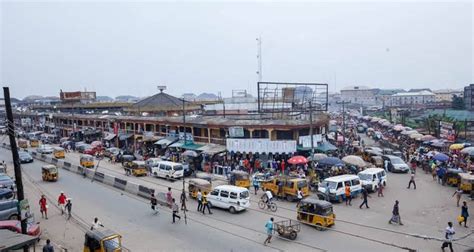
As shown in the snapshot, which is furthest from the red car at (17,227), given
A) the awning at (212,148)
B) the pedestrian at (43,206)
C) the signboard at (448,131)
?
the signboard at (448,131)

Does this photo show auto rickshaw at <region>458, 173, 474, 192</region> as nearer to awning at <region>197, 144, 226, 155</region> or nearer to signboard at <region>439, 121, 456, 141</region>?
signboard at <region>439, 121, 456, 141</region>

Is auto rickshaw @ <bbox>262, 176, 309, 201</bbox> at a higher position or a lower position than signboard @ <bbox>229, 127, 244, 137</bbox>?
lower

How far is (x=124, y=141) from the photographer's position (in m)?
58.9

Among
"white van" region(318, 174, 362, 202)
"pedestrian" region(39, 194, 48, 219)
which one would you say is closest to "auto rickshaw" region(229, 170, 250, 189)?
"white van" region(318, 174, 362, 202)

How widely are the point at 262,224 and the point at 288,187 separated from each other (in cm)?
530

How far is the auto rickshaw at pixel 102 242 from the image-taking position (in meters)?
16.4

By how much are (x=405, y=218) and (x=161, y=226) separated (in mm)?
13526

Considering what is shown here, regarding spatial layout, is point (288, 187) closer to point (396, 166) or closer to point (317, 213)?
point (317, 213)

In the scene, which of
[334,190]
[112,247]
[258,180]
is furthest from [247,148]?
[112,247]

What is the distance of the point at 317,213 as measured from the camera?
2002cm

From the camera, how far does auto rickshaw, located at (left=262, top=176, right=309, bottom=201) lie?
25.7m

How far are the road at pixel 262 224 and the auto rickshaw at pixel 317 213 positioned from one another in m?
0.44

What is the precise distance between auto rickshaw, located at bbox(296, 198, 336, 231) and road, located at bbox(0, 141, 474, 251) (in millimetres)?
444

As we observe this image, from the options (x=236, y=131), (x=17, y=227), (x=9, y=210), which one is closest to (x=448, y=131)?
(x=236, y=131)
